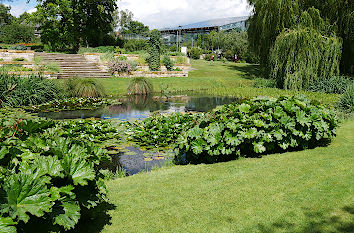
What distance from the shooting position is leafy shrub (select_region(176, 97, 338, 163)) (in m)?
5.21

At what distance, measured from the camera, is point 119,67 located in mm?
21281

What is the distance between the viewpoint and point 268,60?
19250 mm

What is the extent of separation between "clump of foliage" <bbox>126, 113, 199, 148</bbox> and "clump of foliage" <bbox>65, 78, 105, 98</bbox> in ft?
22.3

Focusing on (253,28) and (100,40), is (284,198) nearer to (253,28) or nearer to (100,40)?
(253,28)

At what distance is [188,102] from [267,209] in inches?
471

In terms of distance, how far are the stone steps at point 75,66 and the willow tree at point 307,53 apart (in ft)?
37.6

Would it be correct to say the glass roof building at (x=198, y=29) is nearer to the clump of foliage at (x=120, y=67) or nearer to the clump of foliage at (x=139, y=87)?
the clump of foliage at (x=120, y=67)

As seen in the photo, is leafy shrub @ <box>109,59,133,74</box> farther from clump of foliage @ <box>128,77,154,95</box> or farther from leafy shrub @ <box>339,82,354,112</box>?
leafy shrub @ <box>339,82,354,112</box>

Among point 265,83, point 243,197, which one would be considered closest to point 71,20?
point 265,83

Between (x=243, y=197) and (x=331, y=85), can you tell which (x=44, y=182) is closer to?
(x=243, y=197)

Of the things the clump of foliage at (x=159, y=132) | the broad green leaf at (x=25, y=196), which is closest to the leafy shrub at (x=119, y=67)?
the clump of foliage at (x=159, y=132)

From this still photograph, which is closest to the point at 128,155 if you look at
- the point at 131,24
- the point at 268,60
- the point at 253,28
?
the point at 268,60

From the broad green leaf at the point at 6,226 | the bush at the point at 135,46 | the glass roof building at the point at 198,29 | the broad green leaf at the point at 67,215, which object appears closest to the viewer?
the broad green leaf at the point at 6,226

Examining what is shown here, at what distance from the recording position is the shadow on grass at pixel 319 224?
2.87m
